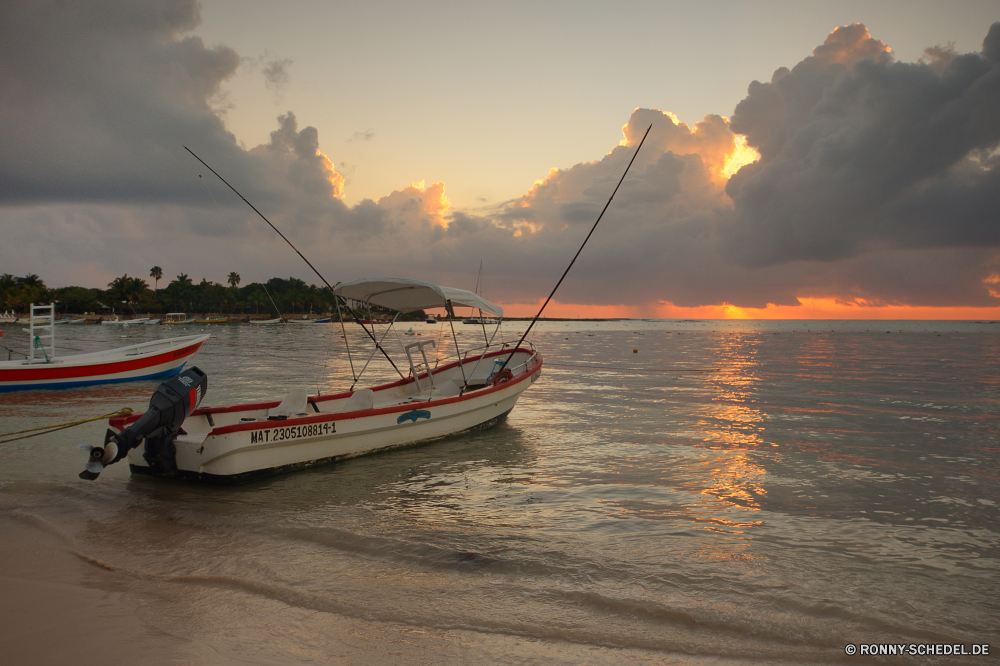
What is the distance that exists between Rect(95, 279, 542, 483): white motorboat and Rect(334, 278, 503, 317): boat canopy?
22mm

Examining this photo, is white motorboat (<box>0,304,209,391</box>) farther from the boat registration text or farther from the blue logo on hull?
the blue logo on hull

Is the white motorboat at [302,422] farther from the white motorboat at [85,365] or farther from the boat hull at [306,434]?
the white motorboat at [85,365]

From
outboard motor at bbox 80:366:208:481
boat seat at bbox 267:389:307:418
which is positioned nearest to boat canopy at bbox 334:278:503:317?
boat seat at bbox 267:389:307:418

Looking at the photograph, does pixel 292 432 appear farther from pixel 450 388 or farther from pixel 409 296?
pixel 450 388

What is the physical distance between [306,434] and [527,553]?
4.39 m

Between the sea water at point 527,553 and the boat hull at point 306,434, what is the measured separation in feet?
0.94

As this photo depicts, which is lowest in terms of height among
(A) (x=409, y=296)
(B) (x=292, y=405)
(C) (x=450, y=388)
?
(C) (x=450, y=388)

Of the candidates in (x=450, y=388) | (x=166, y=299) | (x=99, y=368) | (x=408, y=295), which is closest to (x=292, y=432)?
(x=408, y=295)

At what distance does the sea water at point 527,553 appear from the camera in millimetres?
3793

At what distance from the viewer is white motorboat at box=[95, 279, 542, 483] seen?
730cm

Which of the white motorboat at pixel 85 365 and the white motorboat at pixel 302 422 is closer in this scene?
the white motorboat at pixel 302 422

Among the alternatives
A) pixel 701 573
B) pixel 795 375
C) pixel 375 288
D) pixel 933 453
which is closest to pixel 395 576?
pixel 701 573

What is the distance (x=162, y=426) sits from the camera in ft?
23.5

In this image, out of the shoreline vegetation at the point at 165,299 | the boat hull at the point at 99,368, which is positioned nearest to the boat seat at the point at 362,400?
the boat hull at the point at 99,368
